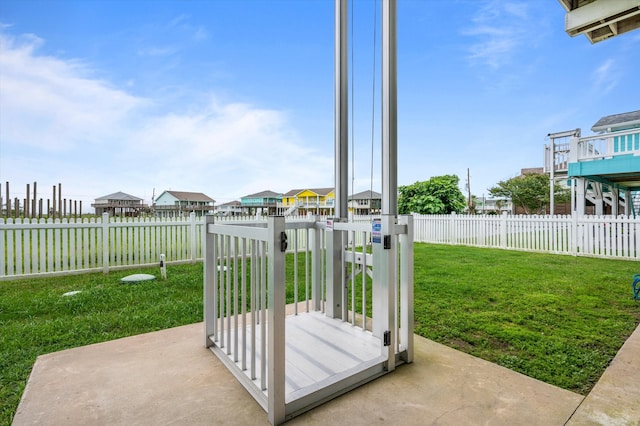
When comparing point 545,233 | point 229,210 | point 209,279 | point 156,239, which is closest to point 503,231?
point 545,233

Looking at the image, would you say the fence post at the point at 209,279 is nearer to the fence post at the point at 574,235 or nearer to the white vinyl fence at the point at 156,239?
the white vinyl fence at the point at 156,239

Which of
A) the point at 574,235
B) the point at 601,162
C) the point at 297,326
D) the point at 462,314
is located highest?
the point at 601,162

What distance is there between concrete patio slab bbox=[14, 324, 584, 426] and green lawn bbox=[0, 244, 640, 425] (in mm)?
174

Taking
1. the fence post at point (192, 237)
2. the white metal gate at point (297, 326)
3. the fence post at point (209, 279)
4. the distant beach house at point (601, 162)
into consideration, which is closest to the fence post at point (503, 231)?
the distant beach house at point (601, 162)

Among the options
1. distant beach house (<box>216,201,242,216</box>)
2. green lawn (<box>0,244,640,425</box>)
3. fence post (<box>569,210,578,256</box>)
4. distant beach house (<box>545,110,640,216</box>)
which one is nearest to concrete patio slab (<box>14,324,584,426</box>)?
green lawn (<box>0,244,640,425</box>)

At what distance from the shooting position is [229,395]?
1726mm

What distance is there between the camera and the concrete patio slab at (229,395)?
59.6 inches

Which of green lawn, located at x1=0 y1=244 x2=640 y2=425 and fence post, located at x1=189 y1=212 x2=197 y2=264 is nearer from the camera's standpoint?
green lawn, located at x1=0 y1=244 x2=640 y2=425

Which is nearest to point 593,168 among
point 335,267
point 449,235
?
point 449,235

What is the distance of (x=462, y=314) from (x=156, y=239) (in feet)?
19.6

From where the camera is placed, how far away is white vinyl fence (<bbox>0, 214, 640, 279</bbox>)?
5.14 meters

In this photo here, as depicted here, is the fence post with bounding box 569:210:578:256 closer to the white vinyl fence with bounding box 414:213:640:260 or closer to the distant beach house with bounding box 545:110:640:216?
the white vinyl fence with bounding box 414:213:640:260

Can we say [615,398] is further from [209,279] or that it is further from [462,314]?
[209,279]

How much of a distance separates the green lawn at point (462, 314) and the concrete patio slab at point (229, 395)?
17 centimetres
